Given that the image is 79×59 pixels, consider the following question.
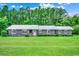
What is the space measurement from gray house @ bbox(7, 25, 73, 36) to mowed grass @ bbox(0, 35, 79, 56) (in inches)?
1.2

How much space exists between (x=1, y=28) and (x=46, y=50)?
37 centimetres

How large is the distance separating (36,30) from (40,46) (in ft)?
0.41

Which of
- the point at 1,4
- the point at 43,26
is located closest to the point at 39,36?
the point at 43,26

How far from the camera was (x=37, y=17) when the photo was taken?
1.73m

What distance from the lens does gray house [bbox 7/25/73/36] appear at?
5.60 feet

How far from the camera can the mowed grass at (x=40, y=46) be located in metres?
1.68

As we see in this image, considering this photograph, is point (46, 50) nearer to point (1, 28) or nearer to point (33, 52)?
point (33, 52)

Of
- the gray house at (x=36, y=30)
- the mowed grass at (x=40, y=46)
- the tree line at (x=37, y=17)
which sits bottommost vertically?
the mowed grass at (x=40, y=46)

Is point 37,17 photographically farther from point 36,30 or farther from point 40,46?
point 40,46

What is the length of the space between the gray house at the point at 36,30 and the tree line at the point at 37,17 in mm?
27

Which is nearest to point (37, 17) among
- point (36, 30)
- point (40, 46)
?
point (36, 30)

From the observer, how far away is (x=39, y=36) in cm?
172

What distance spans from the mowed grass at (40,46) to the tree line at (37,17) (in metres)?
0.09

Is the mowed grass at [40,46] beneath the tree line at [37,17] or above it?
beneath
